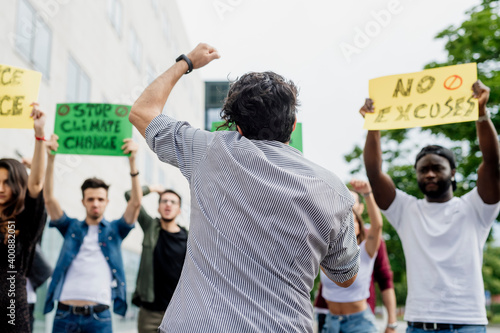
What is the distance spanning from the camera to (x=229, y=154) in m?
1.94

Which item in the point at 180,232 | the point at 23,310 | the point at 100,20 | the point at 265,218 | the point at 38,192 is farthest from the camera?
the point at 100,20

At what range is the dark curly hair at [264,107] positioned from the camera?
206 cm

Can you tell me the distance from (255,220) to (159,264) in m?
4.06

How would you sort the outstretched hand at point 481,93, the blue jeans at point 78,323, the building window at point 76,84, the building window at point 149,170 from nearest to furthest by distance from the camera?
1. the outstretched hand at point 481,93
2. the blue jeans at point 78,323
3. the building window at point 76,84
4. the building window at point 149,170

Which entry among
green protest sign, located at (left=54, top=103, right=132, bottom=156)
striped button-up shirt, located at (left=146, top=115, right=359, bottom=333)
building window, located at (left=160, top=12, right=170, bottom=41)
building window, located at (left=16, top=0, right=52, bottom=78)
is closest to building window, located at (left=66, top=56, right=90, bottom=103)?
building window, located at (left=16, top=0, right=52, bottom=78)

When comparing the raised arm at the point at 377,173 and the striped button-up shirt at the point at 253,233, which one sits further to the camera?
the raised arm at the point at 377,173

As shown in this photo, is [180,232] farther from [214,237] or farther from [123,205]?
[123,205]

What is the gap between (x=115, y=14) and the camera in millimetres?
18094

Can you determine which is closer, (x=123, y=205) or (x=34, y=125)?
(x=34, y=125)

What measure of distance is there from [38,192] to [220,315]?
2.88 meters

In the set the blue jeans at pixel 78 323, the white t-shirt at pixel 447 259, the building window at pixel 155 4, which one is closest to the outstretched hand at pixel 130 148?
the blue jeans at pixel 78 323

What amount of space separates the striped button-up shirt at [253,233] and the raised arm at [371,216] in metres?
2.75

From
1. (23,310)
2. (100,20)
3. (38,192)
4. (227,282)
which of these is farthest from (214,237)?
(100,20)

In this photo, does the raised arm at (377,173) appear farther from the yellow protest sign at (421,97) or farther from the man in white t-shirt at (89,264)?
the man in white t-shirt at (89,264)
